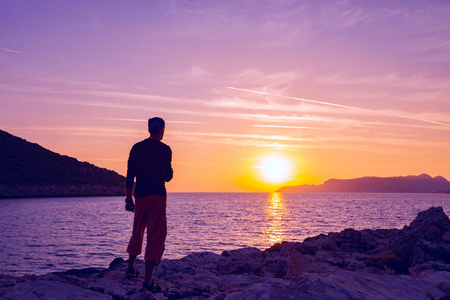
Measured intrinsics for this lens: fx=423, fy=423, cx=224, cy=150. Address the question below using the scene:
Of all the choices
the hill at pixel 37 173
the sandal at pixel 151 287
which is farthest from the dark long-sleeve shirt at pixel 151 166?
the hill at pixel 37 173

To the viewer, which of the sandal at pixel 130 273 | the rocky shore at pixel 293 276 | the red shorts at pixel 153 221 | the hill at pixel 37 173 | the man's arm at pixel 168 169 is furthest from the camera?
the hill at pixel 37 173

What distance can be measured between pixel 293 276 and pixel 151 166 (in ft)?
16.1

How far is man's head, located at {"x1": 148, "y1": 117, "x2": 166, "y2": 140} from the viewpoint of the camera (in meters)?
7.82

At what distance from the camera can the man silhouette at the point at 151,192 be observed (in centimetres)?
762

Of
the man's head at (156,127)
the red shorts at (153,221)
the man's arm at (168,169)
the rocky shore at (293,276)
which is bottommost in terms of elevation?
the rocky shore at (293,276)

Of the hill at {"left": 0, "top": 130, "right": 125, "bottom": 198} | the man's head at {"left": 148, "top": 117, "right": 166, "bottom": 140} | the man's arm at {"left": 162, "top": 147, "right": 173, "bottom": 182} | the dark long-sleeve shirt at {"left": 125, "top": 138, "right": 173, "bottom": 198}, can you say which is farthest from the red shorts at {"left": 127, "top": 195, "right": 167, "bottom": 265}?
the hill at {"left": 0, "top": 130, "right": 125, "bottom": 198}

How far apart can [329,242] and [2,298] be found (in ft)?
44.7

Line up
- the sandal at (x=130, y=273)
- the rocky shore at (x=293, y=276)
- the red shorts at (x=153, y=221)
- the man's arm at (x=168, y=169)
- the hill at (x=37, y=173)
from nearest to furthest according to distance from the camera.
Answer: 1. the rocky shore at (x=293, y=276)
2. the red shorts at (x=153, y=221)
3. the man's arm at (x=168, y=169)
4. the sandal at (x=130, y=273)
5. the hill at (x=37, y=173)

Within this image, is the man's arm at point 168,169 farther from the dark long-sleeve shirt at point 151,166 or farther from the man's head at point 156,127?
the man's head at point 156,127

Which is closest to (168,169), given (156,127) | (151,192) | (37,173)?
(151,192)

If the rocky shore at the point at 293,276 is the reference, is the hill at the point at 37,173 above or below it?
above

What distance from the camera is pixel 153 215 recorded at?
7.63m

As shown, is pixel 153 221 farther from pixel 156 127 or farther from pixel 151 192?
pixel 156 127

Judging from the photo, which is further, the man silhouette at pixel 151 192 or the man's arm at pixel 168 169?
the man's arm at pixel 168 169
